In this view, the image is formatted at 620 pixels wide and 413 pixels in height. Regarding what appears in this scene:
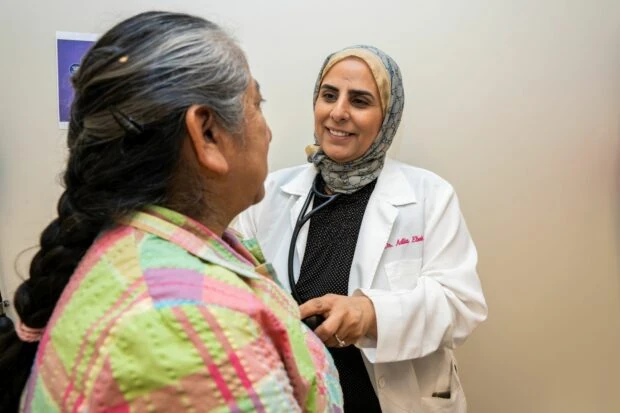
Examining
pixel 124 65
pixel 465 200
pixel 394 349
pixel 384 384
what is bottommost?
pixel 384 384

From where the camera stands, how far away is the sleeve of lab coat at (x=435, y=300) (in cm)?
104

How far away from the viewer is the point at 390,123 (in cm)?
125

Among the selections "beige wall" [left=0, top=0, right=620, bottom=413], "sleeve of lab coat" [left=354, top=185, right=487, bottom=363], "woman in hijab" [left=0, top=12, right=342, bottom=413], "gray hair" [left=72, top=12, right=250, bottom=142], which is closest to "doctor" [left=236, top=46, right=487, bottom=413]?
"sleeve of lab coat" [left=354, top=185, right=487, bottom=363]

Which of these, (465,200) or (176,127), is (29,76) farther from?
(465,200)

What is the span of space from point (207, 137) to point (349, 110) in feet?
2.18

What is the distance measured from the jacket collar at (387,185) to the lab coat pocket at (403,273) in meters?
0.14

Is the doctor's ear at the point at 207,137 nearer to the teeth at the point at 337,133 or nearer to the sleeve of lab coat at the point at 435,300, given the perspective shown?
the sleeve of lab coat at the point at 435,300

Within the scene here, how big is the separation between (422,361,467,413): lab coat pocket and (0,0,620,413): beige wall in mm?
447

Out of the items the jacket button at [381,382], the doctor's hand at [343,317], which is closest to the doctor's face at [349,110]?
the doctor's hand at [343,317]

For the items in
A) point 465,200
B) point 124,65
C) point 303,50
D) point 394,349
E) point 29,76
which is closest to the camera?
point 124,65

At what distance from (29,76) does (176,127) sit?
2.82 ft

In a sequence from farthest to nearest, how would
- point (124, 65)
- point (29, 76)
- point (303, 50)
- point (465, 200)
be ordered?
point (465, 200), point (303, 50), point (29, 76), point (124, 65)

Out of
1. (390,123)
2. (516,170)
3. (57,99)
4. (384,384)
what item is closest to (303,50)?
(390,123)

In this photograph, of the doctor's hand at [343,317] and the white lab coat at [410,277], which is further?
the white lab coat at [410,277]
